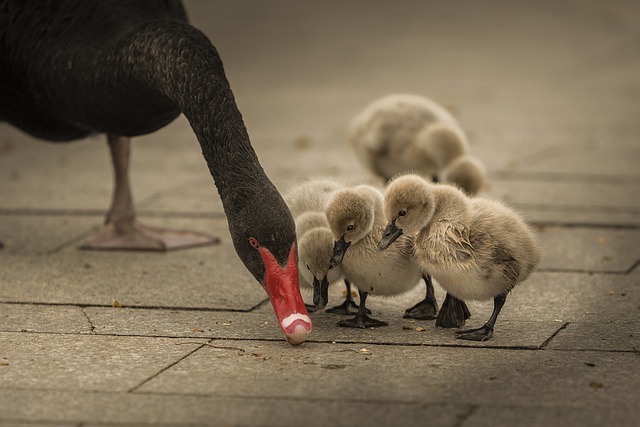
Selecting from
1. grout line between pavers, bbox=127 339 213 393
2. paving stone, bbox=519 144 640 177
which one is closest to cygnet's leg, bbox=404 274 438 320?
grout line between pavers, bbox=127 339 213 393

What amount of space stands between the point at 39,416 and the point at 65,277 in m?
2.23

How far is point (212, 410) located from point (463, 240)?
57.0 inches

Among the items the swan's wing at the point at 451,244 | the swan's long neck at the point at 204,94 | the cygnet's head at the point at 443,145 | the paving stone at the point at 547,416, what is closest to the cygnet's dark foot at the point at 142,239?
the swan's long neck at the point at 204,94

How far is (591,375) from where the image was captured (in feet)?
14.1

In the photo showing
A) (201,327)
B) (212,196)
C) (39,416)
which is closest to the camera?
(39,416)

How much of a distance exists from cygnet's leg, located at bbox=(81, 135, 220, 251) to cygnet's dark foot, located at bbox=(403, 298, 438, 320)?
1.85 m

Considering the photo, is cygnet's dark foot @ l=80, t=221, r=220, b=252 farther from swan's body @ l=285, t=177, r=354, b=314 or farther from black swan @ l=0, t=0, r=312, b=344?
swan's body @ l=285, t=177, r=354, b=314

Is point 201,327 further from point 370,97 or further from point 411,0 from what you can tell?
point 411,0

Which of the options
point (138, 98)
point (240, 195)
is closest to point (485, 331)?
point (240, 195)

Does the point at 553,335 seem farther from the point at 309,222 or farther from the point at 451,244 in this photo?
the point at 309,222

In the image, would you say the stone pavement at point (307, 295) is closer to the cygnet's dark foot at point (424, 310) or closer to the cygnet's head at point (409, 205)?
the cygnet's dark foot at point (424, 310)

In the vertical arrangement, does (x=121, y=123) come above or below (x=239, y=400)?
above

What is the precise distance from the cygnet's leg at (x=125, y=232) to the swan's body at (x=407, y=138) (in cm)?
140

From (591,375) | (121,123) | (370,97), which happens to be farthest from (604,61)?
(591,375)
